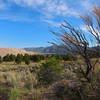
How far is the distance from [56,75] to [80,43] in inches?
135

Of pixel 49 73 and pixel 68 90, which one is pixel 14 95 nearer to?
pixel 68 90

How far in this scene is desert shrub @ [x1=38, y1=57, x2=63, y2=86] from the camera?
16.3 metres

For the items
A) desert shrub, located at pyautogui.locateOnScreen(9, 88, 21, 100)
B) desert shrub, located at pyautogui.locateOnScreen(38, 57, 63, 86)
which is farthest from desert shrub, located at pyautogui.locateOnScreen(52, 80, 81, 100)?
desert shrub, located at pyautogui.locateOnScreen(38, 57, 63, 86)

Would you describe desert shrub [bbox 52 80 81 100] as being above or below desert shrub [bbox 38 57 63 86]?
below

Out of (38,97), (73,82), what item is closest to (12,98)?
(38,97)

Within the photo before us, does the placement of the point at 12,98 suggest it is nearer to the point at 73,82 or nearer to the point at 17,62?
the point at 73,82

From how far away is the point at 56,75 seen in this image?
16.7 metres

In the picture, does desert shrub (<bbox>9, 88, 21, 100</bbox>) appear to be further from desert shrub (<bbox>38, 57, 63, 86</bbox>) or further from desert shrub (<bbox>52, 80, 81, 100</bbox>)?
desert shrub (<bbox>38, 57, 63, 86</bbox>)

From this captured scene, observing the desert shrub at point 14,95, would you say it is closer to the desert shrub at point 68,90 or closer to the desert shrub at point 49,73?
the desert shrub at point 68,90

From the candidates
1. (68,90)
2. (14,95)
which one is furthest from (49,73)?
(14,95)

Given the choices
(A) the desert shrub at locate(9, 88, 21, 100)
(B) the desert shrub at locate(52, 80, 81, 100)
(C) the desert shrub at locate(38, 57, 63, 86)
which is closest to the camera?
(B) the desert shrub at locate(52, 80, 81, 100)

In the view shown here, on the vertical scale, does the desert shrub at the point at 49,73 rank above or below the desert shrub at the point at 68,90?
above

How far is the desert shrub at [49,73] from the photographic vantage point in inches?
643

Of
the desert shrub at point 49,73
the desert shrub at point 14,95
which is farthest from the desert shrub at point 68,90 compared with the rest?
the desert shrub at point 49,73
